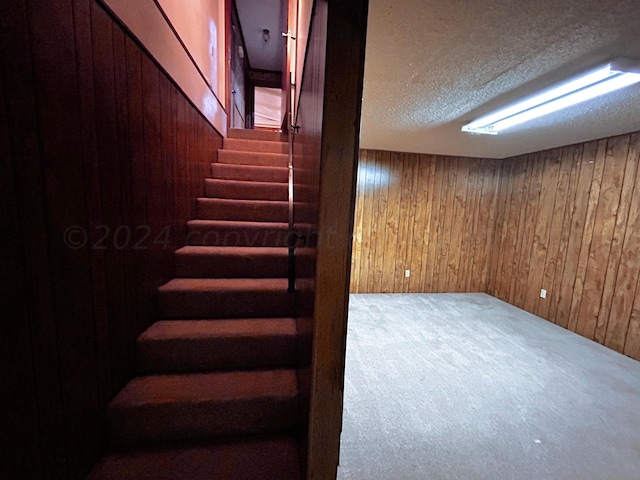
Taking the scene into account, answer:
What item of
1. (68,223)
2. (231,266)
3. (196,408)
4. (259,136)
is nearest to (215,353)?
(196,408)

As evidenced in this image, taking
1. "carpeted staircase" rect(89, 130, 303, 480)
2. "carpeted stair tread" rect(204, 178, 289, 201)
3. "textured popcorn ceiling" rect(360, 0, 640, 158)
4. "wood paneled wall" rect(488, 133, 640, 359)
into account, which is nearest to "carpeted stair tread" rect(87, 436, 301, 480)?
"carpeted staircase" rect(89, 130, 303, 480)

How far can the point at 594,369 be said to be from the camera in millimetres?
2494

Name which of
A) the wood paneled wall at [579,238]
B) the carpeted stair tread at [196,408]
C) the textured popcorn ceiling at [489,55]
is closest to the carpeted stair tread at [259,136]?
the textured popcorn ceiling at [489,55]

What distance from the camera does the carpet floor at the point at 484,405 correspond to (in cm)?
149

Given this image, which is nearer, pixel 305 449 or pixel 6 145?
pixel 6 145

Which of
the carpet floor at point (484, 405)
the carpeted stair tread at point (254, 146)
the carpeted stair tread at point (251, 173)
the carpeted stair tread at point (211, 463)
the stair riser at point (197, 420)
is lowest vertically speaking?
the carpet floor at point (484, 405)

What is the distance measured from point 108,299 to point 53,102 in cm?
80

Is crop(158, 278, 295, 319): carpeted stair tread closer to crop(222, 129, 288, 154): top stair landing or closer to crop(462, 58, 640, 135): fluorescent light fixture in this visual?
crop(222, 129, 288, 154): top stair landing

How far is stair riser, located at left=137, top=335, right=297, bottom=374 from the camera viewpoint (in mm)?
1501

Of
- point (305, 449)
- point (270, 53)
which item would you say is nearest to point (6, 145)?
point (305, 449)

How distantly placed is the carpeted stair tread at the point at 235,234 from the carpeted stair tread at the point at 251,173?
752 mm

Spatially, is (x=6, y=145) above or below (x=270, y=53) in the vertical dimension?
below

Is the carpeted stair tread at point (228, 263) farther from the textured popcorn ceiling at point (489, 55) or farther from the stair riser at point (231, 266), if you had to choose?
the textured popcorn ceiling at point (489, 55)

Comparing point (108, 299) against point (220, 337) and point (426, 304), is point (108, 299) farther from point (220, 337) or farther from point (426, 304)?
point (426, 304)
